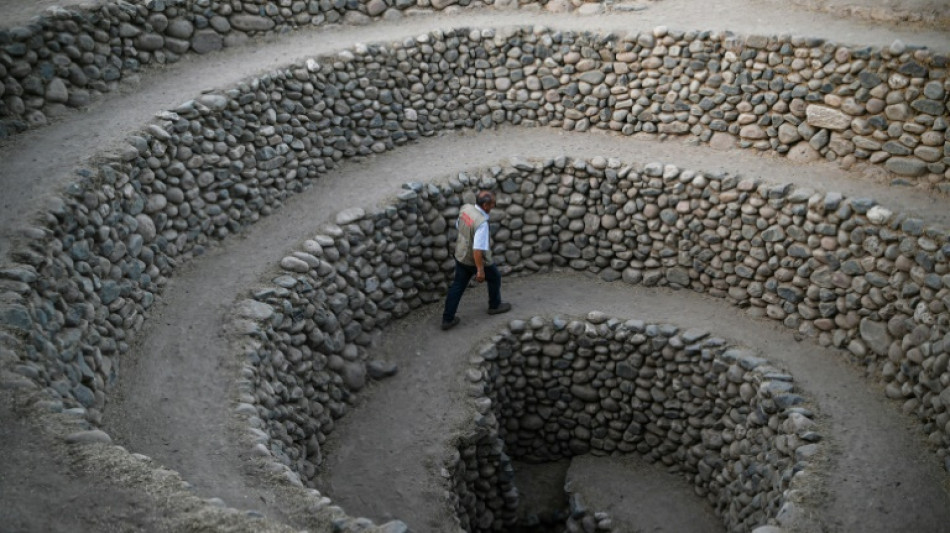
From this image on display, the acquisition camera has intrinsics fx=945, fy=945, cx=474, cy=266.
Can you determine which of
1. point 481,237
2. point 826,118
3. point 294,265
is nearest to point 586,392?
point 481,237

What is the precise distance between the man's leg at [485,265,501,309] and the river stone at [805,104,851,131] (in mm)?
4093

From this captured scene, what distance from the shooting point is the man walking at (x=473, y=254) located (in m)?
10.5

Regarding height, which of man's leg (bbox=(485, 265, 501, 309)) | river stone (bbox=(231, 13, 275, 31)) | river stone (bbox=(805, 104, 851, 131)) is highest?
river stone (bbox=(231, 13, 275, 31))

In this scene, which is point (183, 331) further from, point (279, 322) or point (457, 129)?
point (457, 129)

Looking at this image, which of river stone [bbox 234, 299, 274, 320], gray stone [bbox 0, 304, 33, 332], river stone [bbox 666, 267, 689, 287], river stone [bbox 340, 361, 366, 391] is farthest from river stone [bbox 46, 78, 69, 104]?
river stone [bbox 666, 267, 689, 287]

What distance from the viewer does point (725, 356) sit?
10.5 meters

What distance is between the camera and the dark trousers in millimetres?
10906

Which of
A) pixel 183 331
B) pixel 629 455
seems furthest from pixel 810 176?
pixel 183 331

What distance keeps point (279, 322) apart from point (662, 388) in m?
4.60

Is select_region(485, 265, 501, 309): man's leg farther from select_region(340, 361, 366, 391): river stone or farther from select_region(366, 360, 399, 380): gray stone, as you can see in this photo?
select_region(340, 361, 366, 391): river stone

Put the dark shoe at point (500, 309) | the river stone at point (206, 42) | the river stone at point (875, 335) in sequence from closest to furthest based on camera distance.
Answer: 1. the river stone at point (875, 335)
2. the dark shoe at point (500, 309)
3. the river stone at point (206, 42)

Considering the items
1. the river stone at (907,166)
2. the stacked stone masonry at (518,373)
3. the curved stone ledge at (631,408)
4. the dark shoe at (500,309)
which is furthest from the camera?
the dark shoe at (500,309)

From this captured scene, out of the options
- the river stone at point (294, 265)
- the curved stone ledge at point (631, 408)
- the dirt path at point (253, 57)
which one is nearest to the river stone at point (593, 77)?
the dirt path at point (253, 57)

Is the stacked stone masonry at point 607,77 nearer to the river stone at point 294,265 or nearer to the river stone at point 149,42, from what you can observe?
the river stone at point 149,42
